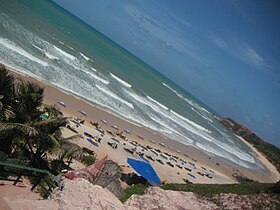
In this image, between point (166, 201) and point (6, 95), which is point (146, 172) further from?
point (6, 95)

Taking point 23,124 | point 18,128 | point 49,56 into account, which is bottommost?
point 49,56

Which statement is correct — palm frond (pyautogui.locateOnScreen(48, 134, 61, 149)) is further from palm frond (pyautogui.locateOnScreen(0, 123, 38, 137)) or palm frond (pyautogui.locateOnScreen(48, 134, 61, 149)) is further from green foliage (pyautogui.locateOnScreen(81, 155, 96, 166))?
green foliage (pyautogui.locateOnScreen(81, 155, 96, 166))

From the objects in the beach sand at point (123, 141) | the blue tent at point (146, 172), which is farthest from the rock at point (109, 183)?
the beach sand at point (123, 141)

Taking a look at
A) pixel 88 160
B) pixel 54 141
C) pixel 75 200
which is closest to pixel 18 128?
pixel 54 141

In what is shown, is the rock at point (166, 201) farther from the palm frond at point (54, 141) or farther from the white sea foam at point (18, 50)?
the white sea foam at point (18, 50)

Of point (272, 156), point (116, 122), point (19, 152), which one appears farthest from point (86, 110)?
point (272, 156)

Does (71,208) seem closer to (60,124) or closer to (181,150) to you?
(60,124)

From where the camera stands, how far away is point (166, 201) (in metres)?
10.5

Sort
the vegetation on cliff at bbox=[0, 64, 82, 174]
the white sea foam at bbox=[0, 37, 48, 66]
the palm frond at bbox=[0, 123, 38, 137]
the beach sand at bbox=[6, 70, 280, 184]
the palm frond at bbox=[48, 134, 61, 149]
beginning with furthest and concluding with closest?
1. the white sea foam at bbox=[0, 37, 48, 66]
2. the beach sand at bbox=[6, 70, 280, 184]
3. the palm frond at bbox=[48, 134, 61, 149]
4. the vegetation on cliff at bbox=[0, 64, 82, 174]
5. the palm frond at bbox=[0, 123, 38, 137]

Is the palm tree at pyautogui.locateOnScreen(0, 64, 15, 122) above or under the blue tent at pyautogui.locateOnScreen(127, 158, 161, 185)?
above

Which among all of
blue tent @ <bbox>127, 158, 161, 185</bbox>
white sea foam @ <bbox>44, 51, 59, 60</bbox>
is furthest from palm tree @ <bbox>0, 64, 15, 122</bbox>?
white sea foam @ <bbox>44, 51, 59, 60</bbox>

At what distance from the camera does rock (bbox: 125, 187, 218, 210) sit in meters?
9.89

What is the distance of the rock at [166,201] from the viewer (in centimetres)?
989

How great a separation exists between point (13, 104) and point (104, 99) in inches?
998
